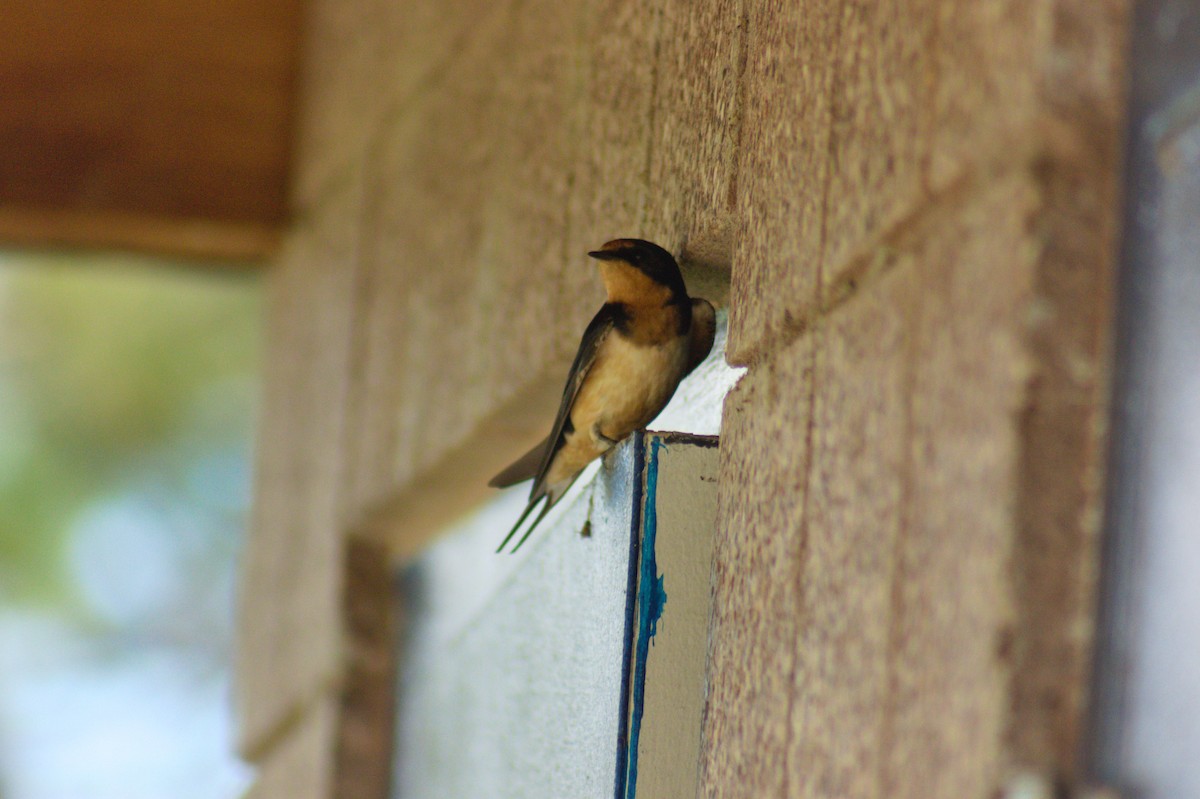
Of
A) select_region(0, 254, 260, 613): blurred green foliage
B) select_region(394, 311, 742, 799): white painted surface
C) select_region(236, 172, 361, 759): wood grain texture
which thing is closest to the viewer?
select_region(394, 311, 742, 799): white painted surface

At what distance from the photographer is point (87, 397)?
1109 centimetres

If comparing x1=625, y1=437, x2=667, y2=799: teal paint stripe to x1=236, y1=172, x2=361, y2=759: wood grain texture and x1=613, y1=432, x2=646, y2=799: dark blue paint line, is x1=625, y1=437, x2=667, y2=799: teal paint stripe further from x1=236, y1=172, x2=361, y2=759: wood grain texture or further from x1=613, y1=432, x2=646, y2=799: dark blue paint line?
x1=236, y1=172, x2=361, y2=759: wood grain texture

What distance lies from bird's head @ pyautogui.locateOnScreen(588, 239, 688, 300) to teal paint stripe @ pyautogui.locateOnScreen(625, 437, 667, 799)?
30cm

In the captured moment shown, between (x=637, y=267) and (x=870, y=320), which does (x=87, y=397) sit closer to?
(x=637, y=267)

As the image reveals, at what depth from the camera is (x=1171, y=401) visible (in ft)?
2.72

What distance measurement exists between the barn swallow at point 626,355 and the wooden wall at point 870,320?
0.06 meters

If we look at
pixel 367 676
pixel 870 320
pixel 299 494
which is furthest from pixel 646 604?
pixel 299 494

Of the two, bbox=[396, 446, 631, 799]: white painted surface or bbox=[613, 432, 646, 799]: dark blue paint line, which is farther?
bbox=[396, 446, 631, 799]: white painted surface

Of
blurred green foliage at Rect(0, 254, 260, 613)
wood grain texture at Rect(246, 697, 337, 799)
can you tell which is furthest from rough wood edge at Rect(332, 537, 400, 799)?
blurred green foliage at Rect(0, 254, 260, 613)

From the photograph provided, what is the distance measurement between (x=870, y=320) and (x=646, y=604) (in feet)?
2.09

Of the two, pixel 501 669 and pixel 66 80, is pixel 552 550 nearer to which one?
pixel 501 669

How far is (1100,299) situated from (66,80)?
15.2ft

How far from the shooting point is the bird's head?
1915 millimetres

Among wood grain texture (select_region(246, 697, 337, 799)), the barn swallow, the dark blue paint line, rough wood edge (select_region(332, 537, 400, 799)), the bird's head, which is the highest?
the bird's head
